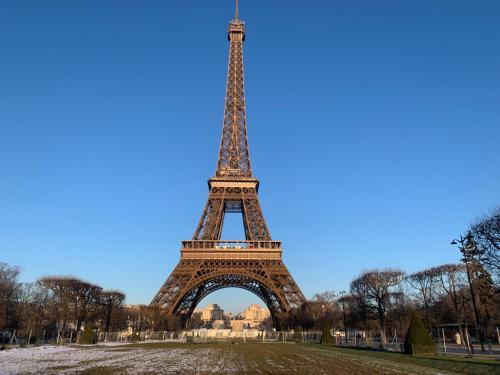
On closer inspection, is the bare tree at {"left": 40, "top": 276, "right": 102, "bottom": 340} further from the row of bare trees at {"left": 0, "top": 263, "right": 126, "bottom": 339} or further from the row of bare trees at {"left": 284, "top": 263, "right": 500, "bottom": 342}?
the row of bare trees at {"left": 284, "top": 263, "right": 500, "bottom": 342}

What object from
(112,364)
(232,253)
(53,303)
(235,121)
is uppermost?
(235,121)

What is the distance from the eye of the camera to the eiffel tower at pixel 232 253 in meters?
50.7

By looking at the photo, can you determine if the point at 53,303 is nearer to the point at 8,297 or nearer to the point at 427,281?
the point at 8,297

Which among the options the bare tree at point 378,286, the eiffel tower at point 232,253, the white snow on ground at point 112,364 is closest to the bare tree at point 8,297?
the eiffel tower at point 232,253

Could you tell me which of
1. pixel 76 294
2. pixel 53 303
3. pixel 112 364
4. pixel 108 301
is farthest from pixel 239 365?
pixel 53 303

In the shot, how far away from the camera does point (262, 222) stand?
56.7m

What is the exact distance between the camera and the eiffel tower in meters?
50.7

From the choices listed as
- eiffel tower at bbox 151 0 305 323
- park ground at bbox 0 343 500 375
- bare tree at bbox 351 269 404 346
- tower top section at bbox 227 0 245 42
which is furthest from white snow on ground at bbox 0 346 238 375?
tower top section at bbox 227 0 245 42

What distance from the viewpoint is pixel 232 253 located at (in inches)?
2116

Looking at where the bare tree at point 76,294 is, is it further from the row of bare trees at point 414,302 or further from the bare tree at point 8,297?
the row of bare trees at point 414,302

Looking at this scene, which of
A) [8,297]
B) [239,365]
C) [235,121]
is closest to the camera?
[239,365]

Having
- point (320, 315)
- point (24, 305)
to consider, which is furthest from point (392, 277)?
point (24, 305)

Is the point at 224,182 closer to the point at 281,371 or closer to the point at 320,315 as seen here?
the point at 320,315

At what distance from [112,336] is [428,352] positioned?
4075cm
